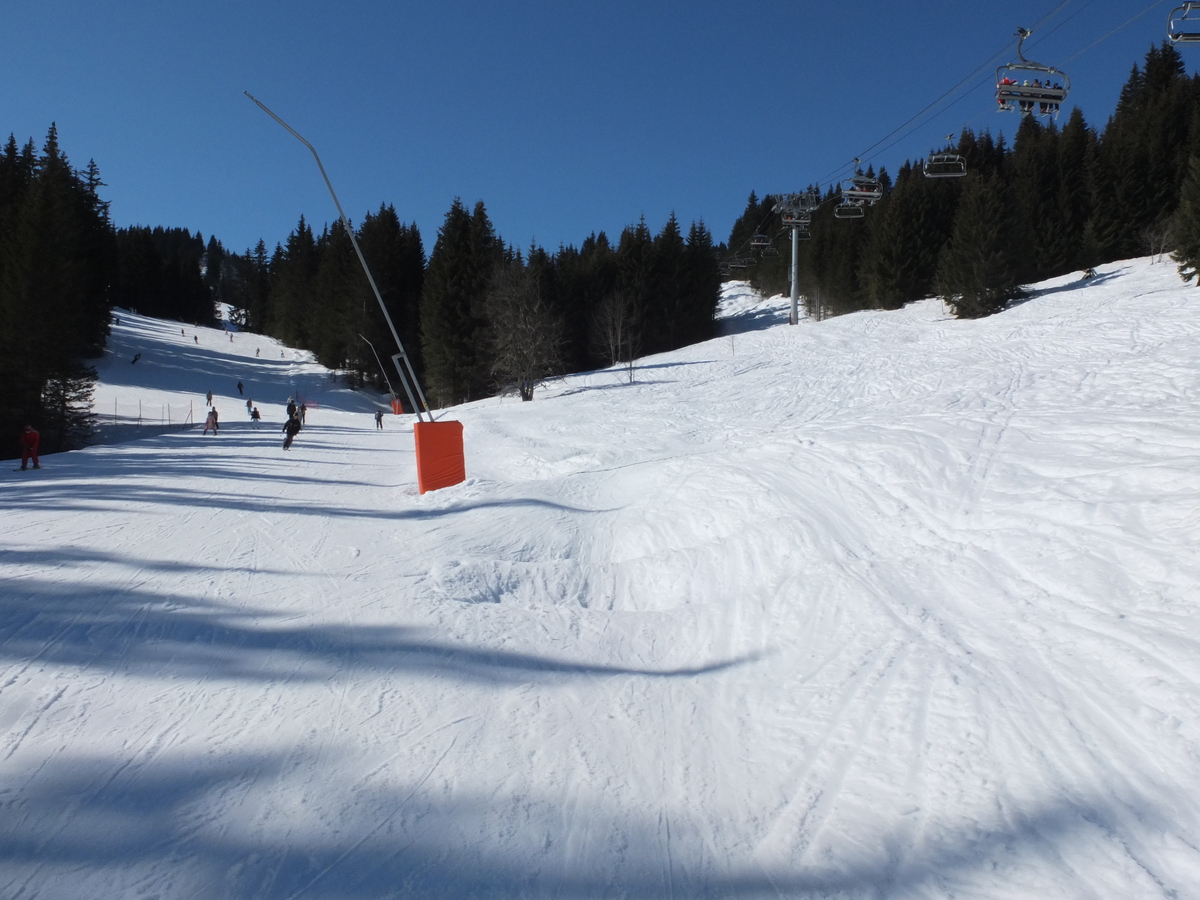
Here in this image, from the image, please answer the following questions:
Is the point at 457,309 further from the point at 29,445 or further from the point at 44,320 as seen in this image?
the point at 29,445

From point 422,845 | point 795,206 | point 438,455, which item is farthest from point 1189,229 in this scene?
point 422,845

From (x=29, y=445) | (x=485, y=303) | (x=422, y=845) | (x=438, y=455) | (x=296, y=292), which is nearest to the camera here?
(x=422, y=845)

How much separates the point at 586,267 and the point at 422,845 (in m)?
61.3

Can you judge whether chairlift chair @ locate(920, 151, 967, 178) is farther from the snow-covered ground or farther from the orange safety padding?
the orange safety padding

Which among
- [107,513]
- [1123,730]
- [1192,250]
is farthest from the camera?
[1192,250]

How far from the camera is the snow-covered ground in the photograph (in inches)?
128

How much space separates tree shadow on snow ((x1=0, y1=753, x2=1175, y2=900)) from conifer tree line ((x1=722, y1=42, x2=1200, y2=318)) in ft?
126

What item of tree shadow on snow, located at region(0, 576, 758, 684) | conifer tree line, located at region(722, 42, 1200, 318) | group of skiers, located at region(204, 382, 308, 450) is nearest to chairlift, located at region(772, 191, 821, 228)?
conifer tree line, located at region(722, 42, 1200, 318)

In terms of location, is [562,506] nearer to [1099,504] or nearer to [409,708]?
[409,708]

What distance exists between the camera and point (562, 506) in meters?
10.8

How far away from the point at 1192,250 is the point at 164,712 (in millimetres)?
38824

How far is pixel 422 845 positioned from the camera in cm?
328

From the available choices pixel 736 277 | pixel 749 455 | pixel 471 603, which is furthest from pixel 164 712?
pixel 736 277

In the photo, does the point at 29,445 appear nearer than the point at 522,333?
Yes
